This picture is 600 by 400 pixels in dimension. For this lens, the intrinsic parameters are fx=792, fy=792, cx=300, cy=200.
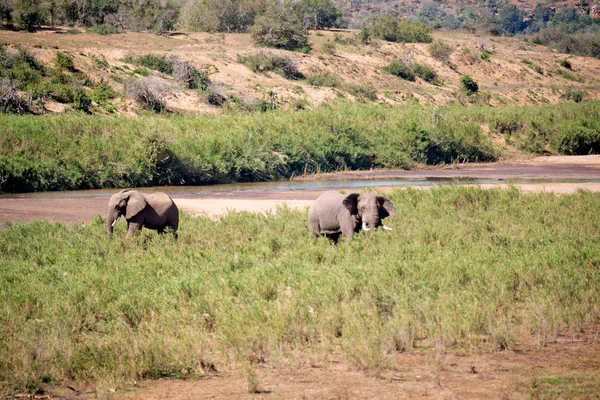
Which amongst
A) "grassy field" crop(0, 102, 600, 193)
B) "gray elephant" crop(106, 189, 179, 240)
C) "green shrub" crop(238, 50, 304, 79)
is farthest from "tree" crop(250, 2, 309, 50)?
"gray elephant" crop(106, 189, 179, 240)

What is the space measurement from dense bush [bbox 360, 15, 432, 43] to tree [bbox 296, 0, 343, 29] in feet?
24.5

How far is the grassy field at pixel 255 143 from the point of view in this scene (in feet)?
106

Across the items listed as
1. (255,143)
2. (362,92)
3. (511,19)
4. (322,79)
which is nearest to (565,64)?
(362,92)

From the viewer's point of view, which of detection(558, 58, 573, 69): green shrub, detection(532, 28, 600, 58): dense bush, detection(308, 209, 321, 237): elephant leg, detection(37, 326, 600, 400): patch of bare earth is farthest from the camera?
detection(532, 28, 600, 58): dense bush

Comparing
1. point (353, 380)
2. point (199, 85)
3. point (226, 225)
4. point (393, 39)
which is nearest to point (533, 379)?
point (353, 380)

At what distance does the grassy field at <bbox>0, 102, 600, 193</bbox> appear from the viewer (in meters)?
32.4

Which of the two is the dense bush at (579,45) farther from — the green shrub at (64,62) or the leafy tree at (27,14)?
the green shrub at (64,62)

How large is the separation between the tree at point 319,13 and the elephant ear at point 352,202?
76.4 m

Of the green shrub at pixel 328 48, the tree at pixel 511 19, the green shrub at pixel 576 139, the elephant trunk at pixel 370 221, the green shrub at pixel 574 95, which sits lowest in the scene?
the green shrub at pixel 576 139

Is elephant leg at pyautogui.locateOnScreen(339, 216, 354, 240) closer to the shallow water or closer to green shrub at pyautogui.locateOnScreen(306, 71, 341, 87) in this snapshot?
the shallow water

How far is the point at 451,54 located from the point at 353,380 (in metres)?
73.6

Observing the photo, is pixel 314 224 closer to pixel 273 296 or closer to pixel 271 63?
pixel 273 296

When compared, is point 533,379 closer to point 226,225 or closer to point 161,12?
point 226,225

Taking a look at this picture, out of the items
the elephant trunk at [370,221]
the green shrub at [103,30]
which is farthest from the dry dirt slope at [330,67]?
the elephant trunk at [370,221]
